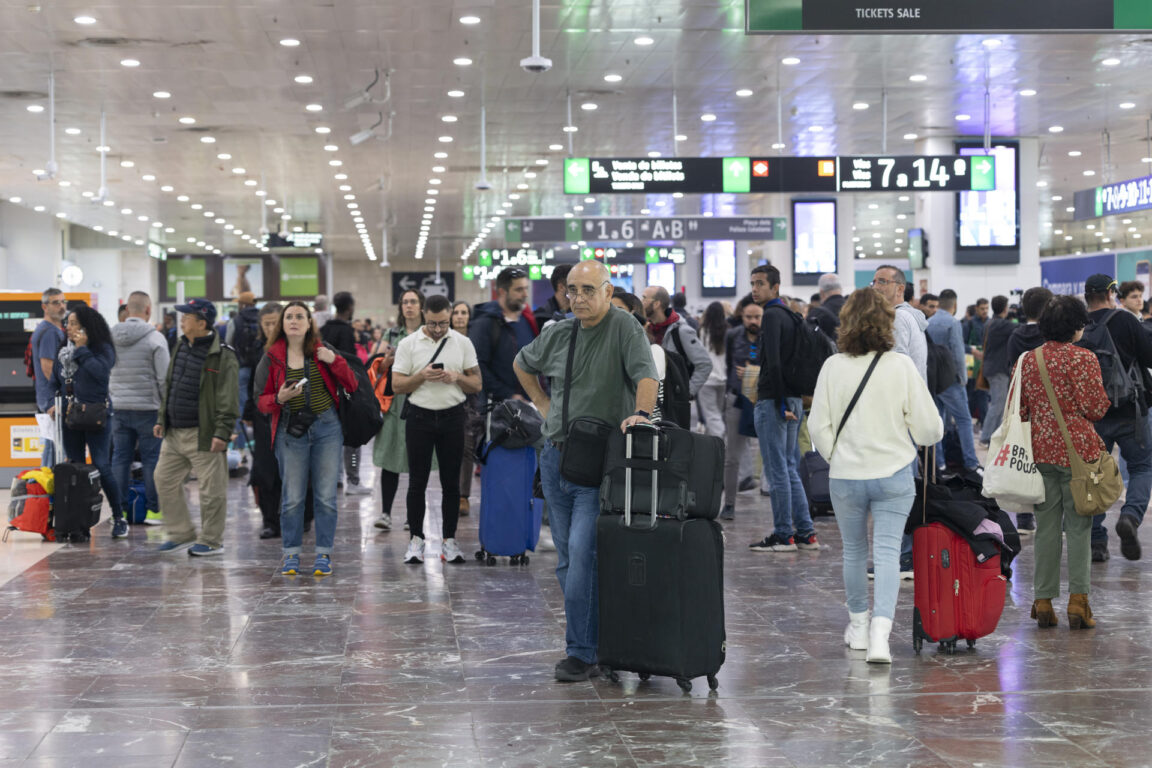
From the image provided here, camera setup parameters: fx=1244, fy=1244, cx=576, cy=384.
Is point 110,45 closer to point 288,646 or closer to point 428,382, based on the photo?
point 428,382

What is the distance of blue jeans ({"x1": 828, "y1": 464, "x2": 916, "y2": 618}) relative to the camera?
515 cm

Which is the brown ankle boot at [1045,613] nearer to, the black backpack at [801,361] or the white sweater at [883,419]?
the white sweater at [883,419]

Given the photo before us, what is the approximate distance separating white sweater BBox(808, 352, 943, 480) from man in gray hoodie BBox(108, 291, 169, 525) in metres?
5.60

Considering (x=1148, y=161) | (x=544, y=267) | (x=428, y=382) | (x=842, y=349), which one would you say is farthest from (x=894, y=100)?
(x=544, y=267)

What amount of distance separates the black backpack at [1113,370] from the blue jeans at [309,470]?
4.27 meters

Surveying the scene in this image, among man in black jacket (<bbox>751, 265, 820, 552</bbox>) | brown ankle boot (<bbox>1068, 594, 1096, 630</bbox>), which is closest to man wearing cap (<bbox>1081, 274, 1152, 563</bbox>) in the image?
brown ankle boot (<bbox>1068, 594, 1096, 630</bbox>)

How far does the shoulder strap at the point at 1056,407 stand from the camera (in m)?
5.75

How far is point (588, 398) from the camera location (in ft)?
16.3

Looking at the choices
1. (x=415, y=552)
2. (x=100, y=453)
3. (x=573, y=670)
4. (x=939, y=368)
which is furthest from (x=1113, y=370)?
(x=100, y=453)

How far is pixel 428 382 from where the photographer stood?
7.51 metres

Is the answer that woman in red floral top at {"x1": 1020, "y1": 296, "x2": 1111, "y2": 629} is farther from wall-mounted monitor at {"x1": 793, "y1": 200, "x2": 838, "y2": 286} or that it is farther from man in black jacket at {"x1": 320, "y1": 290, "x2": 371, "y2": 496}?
wall-mounted monitor at {"x1": 793, "y1": 200, "x2": 838, "y2": 286}

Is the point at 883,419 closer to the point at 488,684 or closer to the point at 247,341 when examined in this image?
the point at 488,684

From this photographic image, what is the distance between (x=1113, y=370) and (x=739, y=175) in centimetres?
962

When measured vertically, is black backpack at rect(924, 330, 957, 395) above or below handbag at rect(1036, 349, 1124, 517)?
above
